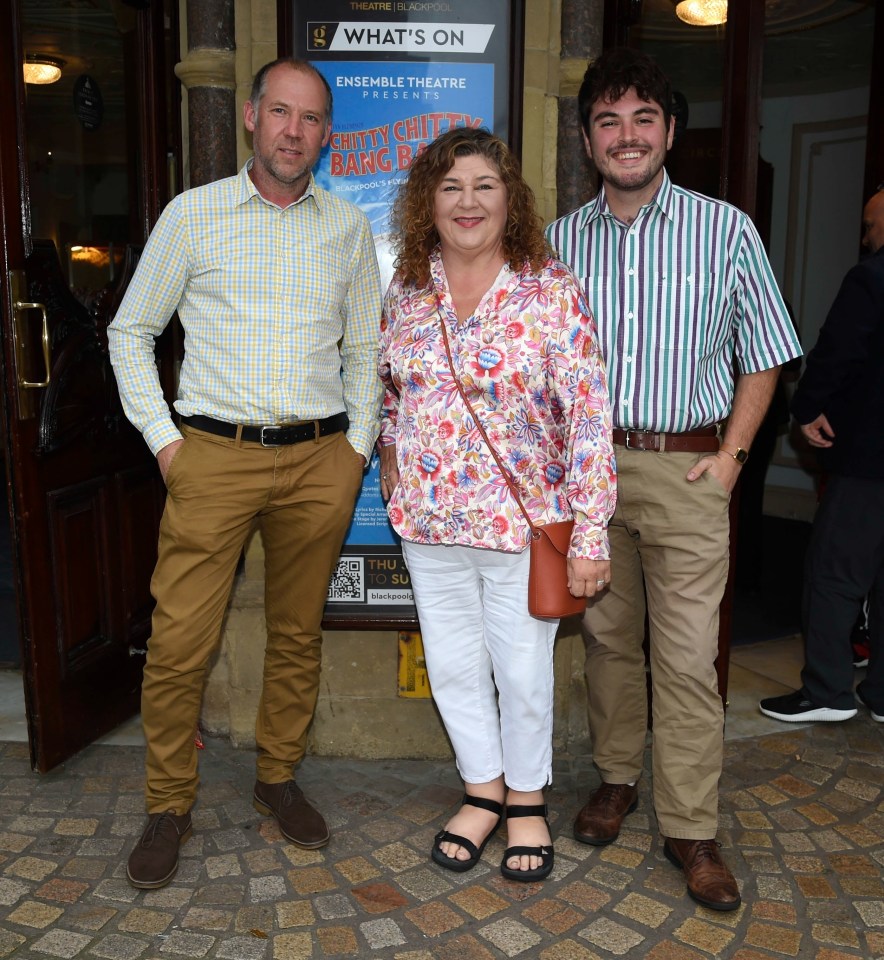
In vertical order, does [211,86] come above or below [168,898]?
above

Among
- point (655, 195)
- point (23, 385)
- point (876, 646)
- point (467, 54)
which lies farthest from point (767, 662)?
point (23, 385)

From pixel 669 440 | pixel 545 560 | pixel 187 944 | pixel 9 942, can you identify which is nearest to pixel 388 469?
pixel 545 560

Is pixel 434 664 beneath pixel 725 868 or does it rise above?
above

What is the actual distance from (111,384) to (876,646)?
3.28m

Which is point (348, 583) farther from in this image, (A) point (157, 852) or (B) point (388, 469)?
(A) point (157, 852)

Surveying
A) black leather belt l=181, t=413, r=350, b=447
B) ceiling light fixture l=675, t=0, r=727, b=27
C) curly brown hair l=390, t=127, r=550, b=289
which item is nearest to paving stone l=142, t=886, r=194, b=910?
black leather belt l=181, t=413, r=350, b=447

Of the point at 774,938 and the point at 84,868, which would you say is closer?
the point at 774,938

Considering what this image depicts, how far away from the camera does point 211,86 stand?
11.6 feet

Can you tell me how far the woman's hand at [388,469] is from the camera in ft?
10.5

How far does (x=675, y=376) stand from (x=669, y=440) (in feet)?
0.62

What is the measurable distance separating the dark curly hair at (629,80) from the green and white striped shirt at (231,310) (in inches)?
35.7

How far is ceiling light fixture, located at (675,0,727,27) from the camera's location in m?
5.54

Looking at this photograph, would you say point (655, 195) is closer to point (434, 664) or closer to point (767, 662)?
point (434, 664)

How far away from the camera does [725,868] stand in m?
2.99
